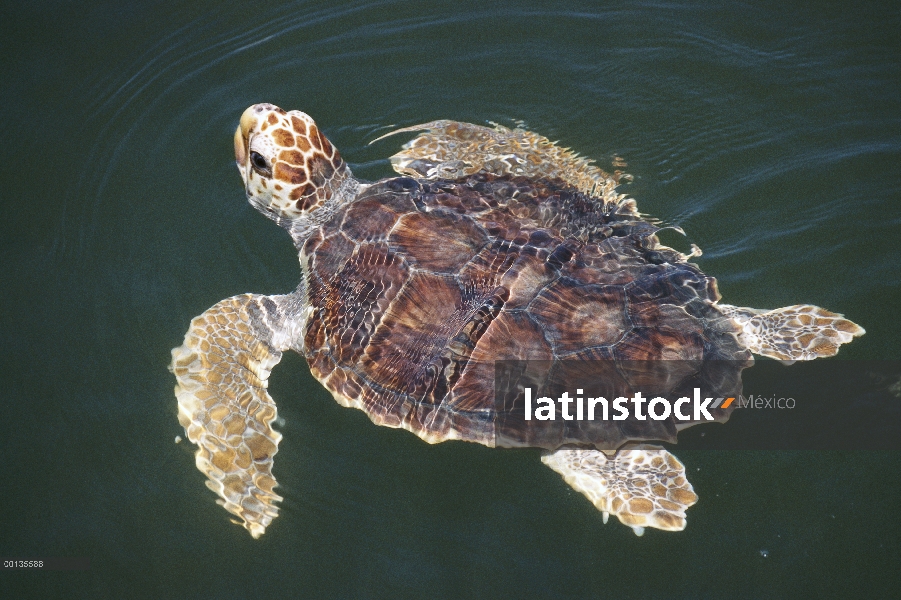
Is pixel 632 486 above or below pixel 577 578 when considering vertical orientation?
above

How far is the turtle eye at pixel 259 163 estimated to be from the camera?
415 cm

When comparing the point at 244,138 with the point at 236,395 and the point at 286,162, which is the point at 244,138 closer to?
the point at 286,162

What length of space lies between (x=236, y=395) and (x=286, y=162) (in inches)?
56.9

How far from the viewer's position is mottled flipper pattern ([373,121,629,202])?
181 inches

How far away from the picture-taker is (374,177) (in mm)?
4926

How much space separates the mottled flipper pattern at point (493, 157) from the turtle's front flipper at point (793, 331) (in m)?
1.29

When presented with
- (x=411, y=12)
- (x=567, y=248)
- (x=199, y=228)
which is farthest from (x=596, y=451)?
(x=411, y=12)

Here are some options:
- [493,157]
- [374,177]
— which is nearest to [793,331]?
[493,157]

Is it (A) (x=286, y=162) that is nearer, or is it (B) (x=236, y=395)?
(B) (x=236, y=395)

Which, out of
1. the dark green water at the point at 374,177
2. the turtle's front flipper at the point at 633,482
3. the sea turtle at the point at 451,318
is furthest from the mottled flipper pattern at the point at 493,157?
the turtle's front flipper at the point at 633,482

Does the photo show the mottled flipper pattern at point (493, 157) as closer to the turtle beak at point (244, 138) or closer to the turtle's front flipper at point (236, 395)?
the turtle beak at point (244, 138)

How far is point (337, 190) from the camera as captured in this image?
4.33 metres

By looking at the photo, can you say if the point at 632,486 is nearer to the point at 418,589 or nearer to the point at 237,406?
the point at 418,589

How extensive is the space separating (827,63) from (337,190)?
12.5 feet
